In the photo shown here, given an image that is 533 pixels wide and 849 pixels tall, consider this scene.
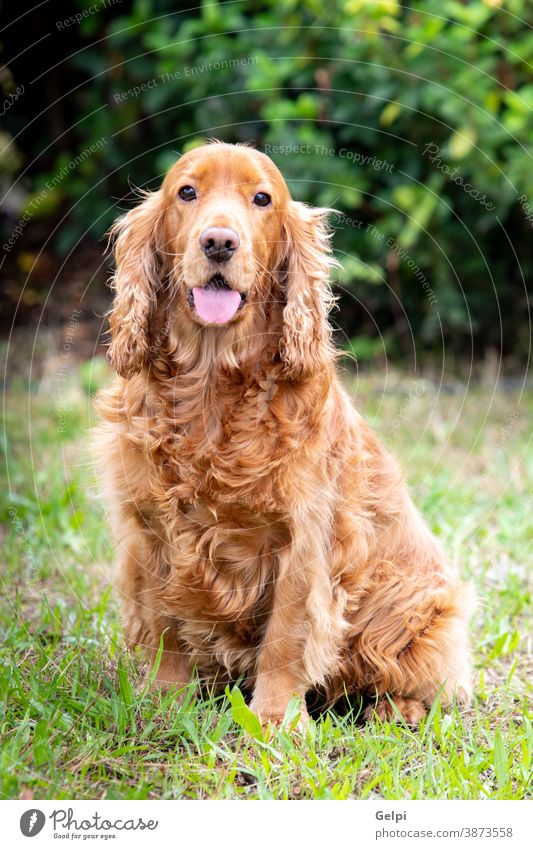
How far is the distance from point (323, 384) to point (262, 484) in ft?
1.44

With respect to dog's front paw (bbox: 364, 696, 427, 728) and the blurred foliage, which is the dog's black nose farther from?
the blurred foliage

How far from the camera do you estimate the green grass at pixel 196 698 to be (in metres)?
3.00

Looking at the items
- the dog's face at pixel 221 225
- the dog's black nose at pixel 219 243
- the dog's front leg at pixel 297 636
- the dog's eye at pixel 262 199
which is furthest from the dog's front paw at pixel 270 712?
the dog's eye at pixel 262 199

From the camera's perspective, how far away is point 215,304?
331cm

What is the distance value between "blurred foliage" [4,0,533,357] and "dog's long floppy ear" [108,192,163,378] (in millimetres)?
3056

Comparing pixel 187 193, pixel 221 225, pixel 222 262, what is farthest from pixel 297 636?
pixel 187 193

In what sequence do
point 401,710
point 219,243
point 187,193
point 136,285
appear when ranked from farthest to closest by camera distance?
point 401,710
point 136,285
point 187,193
point 219,243

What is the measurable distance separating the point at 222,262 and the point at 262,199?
1.23 ft

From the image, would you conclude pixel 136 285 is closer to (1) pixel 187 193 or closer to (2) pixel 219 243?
(1) pixel 187 193

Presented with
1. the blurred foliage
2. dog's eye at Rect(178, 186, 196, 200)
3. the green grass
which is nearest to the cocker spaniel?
dog's eye at Rect(178, 186, 196, 200)

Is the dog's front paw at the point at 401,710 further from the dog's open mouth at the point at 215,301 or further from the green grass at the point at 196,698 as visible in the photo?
the dog's open mouth at the point at 215,301

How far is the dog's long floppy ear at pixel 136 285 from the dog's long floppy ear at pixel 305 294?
483 mm
